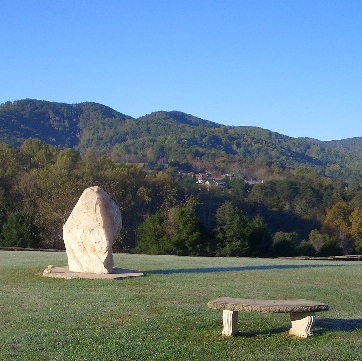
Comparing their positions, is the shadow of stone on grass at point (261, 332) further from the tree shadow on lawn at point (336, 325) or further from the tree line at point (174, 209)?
the tree line at point (174, 209)

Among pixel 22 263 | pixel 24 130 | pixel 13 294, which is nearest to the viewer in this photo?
pixel 13 294

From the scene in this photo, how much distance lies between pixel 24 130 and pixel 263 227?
361 feet

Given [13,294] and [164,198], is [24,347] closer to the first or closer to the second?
[13,294]

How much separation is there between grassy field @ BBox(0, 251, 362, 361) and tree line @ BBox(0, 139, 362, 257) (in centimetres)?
2228

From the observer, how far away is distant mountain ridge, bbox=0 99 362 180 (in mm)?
137625

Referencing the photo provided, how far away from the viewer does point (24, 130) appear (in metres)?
144

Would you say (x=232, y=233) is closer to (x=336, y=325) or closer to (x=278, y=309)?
(x=336, y=325)

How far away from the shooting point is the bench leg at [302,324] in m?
10.1

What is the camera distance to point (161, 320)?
11.4m

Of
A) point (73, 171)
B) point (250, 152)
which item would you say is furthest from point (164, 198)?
point (250, 152)

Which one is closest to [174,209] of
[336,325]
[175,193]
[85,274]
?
[175,193]

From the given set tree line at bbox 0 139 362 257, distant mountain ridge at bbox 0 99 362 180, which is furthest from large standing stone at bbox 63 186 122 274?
distant mountain ridge at bbox 0 99 362 180

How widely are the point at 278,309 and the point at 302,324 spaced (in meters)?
0.67

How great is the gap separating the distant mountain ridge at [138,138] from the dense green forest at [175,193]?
1.60 ft
